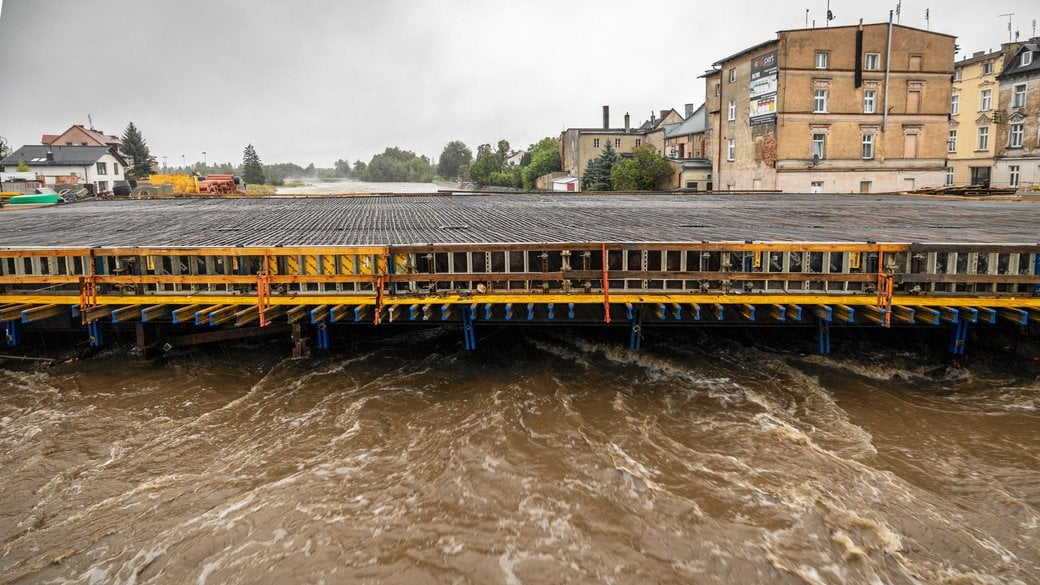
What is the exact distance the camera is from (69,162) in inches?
2243

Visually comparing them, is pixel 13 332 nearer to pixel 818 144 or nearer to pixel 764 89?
pixel 764 89

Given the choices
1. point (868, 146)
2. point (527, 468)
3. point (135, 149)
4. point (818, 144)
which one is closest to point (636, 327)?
point (527, 468)

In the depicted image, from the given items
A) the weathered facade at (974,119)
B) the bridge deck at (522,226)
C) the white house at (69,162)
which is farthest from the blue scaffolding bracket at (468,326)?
the white house at (69,162)

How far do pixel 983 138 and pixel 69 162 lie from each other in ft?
246

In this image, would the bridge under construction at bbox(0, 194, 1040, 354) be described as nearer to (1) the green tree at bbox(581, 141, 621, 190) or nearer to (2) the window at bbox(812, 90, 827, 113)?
(2) the window at bbox(812, 90, 827, 113)

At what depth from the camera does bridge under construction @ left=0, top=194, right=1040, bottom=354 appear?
8859 mm

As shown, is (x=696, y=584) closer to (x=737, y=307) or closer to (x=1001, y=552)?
(x=1001, y=552)

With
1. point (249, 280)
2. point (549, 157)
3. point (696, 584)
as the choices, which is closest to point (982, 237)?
point (696, 584)

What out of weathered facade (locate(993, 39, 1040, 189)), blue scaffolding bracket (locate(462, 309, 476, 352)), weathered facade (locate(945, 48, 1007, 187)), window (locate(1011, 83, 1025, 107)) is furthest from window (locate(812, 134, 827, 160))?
blue scaffolding bracket (locate(462, 309, 476, 352))

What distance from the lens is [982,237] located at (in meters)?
10.2

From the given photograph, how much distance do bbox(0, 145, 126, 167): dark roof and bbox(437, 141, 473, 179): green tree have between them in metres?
76.3

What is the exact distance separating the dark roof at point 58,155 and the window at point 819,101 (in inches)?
2408

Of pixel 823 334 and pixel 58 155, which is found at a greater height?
pixel 58 155

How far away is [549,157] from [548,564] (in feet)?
202
